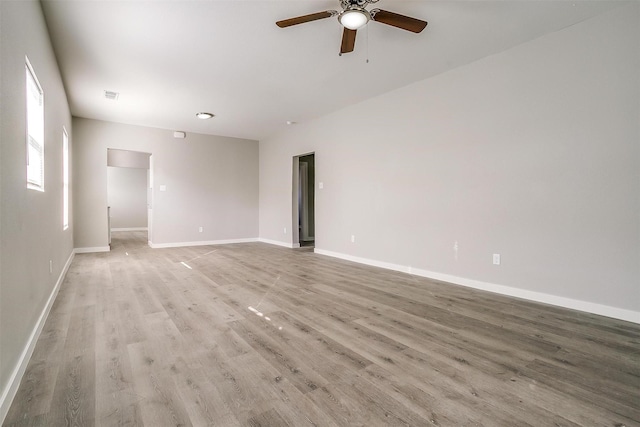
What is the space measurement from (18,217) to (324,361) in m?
2.02

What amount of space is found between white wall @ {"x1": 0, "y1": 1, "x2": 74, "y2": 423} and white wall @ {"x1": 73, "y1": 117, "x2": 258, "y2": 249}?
12.8ft

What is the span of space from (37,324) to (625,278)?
4.71 meters

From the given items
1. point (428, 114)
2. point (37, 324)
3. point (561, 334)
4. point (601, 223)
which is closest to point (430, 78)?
point (428, 114)

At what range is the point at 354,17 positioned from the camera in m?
2.42

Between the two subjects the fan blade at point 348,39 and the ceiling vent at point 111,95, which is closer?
the fan blade at point 348,39

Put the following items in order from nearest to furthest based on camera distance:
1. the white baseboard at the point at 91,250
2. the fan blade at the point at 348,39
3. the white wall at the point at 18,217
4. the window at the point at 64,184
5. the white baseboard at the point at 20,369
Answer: the white baseboard at the point at 20,369 → the white wall at the point at 18,217 → the fan blade at the point at 348,39 → the window at the point at 64,184 → the white baseboard at the point at 91,250

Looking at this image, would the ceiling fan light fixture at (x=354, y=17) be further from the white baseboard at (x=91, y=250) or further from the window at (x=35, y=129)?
the white baseboard at (x=91, y=250)

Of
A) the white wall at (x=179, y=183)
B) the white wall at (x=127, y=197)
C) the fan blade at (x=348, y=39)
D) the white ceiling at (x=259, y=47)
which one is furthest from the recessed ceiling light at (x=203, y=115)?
the white wall at (x=127, y=197)

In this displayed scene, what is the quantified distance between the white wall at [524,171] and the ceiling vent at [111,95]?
12.6ft

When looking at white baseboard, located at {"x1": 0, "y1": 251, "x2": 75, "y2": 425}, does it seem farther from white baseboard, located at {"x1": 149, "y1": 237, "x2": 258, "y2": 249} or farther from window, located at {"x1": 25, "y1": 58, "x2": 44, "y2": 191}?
white baseboard, located at {"x1": 149, "y1": 237, "x2": 258, "y2": 249}

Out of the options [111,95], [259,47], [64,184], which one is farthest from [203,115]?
[259,47]

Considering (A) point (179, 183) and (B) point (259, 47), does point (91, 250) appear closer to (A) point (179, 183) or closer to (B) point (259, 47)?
(A) point (179, 183)

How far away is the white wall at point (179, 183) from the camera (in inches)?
244

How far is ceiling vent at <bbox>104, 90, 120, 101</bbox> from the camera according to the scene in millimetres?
→ 4641
